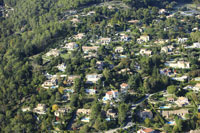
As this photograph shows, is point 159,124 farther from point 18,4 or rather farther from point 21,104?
point 18,4

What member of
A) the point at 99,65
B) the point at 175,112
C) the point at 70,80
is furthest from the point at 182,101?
the point at 70,80

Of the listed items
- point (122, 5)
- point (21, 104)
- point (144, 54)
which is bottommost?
point (21, 104)

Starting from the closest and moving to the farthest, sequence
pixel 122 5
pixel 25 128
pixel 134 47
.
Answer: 1. pixel 25 128
2. pixel 134 47
3. pixel 122 5

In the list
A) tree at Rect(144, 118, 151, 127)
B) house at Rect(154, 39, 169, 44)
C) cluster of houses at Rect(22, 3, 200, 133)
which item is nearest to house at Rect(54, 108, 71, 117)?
cluster of houses at Rect(22, 3, 200, 133)

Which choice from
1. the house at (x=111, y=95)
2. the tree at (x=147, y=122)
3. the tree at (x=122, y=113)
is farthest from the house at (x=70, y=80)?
the tree at (x=147, y=122)

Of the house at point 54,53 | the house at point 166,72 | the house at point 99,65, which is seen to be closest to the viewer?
the house at point 166,72

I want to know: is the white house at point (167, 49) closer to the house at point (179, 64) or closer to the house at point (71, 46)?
the house at point (179, 64)

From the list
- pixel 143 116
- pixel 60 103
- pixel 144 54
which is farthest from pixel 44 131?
pixel 144 54

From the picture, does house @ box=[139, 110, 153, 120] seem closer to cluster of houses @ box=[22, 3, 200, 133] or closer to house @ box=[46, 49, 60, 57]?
cluster of houses @ box=[22, 3, 200, 133]
